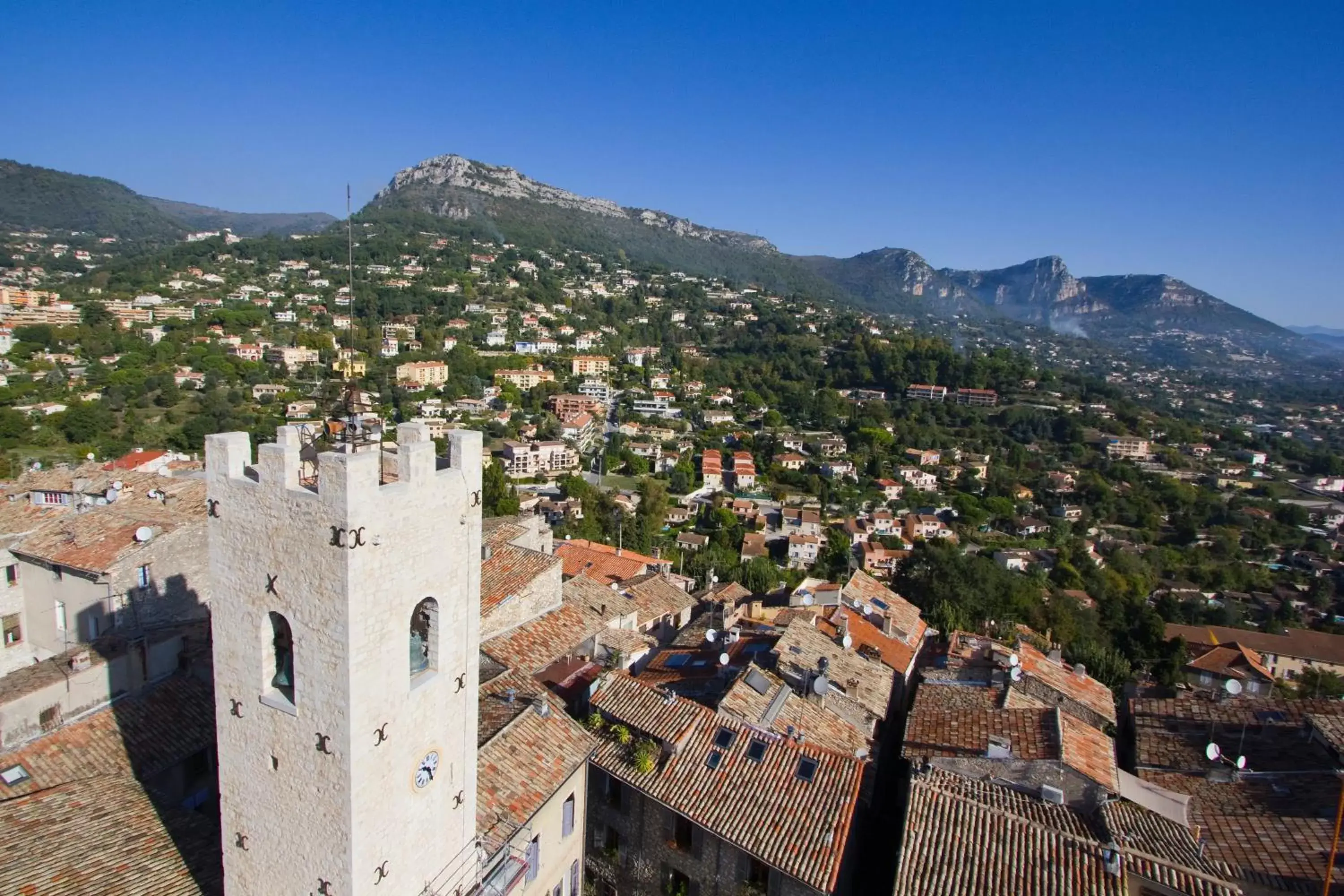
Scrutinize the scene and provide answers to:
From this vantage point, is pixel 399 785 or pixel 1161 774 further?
pixel 1161 774

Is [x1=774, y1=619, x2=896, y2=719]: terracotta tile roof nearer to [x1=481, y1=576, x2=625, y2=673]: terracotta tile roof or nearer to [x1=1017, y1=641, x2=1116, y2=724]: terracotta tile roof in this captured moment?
[x1=1017, y1=641, x2=1116, y2=724]: terracotta tile roof

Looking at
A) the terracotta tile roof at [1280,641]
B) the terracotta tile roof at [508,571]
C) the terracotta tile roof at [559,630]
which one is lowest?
the terracotta tile roof at [1280,641]

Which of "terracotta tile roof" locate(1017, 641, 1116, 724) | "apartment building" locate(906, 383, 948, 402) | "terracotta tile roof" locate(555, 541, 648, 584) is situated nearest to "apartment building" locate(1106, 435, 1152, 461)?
"apartment building" locate(906, 383, 948, 402)

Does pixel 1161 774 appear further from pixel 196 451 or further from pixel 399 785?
pixel 196 451

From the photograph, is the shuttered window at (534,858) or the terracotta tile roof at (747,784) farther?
the shuttered window at (534,858)

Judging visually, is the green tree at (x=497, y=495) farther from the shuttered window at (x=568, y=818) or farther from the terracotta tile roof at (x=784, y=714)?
the shuttered window at (x=568, y=818)

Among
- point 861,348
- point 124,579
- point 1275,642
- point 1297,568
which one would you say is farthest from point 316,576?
point 861,348

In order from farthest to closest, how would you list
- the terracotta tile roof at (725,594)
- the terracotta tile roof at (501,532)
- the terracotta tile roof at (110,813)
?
the terracotta tile roof at (725,594) → the terracotta tile roof at (501,532) → the terracotta tile roof at (110,813)

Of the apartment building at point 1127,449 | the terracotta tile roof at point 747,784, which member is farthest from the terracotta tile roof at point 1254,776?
the apartment building at point 1127,449
